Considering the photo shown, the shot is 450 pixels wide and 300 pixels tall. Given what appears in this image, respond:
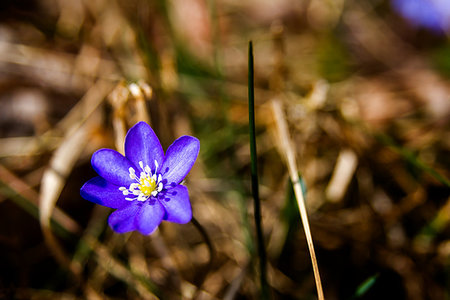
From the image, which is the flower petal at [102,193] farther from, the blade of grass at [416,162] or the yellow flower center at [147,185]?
the blade of grass at [416,162]

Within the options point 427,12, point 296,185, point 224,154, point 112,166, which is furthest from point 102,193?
point 427,12

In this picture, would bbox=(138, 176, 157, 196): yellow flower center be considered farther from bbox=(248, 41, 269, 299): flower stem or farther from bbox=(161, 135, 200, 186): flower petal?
bbox=(248, 41, 269, 299): flower stem

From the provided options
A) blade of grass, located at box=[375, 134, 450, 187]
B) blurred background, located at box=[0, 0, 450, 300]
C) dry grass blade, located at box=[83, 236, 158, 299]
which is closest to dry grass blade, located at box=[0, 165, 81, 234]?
blurred background, located at box=[0, 0, 450, 300]

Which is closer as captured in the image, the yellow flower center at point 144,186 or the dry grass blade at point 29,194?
the yellow flower center at point 144,186

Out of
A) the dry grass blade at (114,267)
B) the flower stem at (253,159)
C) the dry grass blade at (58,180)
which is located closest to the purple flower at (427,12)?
the flower stem at (253,159)

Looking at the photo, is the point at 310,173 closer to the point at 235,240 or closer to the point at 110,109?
the point at 235,240

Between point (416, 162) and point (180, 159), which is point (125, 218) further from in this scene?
point (416, 162)

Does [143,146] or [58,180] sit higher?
[143,146]
